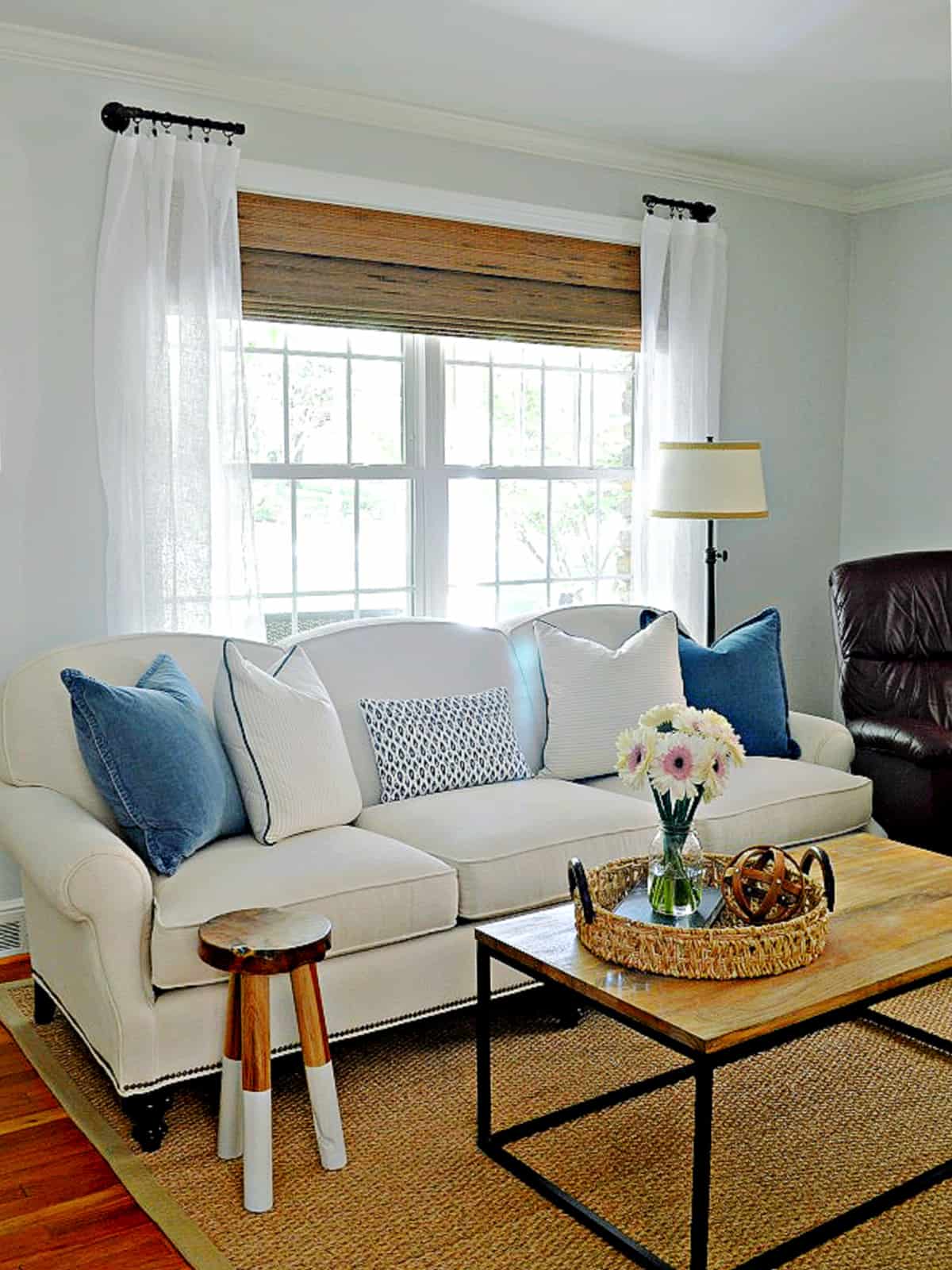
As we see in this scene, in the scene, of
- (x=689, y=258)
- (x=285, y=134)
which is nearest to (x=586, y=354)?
(x=689, y=258)

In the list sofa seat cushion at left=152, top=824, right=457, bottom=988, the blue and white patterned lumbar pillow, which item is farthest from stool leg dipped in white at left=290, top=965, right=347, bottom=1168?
the blue and white patterned lumbar pillow

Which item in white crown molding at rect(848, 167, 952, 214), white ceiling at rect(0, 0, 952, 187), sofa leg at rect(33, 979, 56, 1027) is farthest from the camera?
white crown molding at rect(848, 167, 952, 214)

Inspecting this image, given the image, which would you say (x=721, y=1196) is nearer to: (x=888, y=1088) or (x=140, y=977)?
(x=888, y=1088)

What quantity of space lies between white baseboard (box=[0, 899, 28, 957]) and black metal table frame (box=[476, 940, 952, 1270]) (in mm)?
1611

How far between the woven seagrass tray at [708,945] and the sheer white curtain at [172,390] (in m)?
1.81

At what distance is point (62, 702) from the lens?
318 centimetres

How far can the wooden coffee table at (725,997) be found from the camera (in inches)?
83.7

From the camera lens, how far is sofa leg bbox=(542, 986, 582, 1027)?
3254 mm

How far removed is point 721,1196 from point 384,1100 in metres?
→ 0.77

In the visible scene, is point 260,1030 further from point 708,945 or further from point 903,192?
point 903,192

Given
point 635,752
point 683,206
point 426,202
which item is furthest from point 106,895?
point 683,206

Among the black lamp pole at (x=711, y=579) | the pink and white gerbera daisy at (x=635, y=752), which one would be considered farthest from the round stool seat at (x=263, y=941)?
the black lamp pole at (x=711, y=579)

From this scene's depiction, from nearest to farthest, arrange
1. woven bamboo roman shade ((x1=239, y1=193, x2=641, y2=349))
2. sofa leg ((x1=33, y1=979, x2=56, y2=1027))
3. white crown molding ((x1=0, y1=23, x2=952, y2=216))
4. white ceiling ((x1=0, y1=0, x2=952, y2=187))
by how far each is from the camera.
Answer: sofa leg ((x1=33, y1=979, x2=56, y2=1027)) < white ceiling ((x1=0, y1=0, x2=952, y2=187)) < white crown molding ((x1=0, y1=23, x2=952, y2=216)) < woven bamboo roman shade ((x1=239, y1=193, x2=641, y2=349))

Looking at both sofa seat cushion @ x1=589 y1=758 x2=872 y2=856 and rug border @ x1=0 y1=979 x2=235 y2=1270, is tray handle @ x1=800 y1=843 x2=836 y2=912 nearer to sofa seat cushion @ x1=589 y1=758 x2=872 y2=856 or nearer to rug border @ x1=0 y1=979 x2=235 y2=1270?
sofa seat cushion @ x1=589 y1=758 x2=872 y2=856
